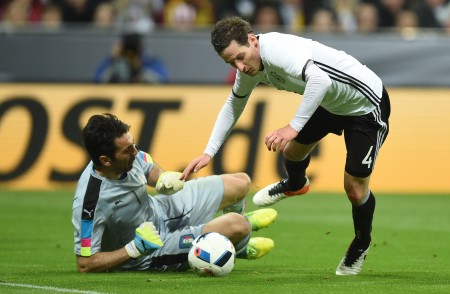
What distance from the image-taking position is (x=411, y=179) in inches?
646

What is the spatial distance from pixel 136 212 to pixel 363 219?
6.01ft

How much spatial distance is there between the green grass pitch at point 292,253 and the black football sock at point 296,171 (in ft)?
2.23

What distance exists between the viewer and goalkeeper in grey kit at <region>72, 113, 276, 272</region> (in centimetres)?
818

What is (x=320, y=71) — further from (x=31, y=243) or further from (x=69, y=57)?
(x=69, y=57)

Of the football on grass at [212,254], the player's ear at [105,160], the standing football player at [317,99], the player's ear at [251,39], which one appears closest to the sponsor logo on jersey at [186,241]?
the football on grass at [212,254]

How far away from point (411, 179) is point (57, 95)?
559 cm

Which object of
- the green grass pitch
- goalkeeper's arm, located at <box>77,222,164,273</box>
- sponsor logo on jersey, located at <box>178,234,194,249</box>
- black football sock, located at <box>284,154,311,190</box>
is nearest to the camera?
the green grass pitch

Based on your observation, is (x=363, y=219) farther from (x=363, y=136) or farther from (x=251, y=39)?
(x=251, y=39)

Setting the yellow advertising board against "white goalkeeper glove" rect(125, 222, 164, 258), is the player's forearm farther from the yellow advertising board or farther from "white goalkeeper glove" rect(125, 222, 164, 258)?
the yellow advertising board

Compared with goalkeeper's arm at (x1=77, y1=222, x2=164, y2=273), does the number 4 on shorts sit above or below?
above

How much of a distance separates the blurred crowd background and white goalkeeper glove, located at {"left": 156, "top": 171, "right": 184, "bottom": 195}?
10.8 metres

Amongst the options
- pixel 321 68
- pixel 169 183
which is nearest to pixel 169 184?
pixel 169 183

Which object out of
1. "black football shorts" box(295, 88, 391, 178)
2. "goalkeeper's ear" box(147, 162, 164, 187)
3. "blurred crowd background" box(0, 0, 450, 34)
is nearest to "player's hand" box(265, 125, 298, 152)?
"black football shorts" box(295, 88, 391, 178)

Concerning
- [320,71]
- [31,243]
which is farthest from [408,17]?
[320,71]
